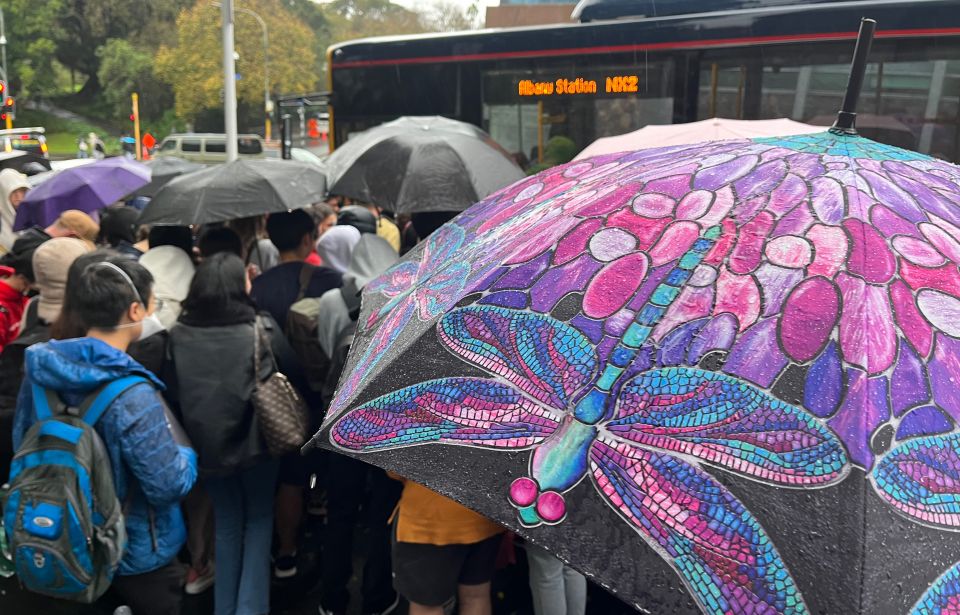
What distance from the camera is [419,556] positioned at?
8.74 feet

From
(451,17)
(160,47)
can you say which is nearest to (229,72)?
(451,17)

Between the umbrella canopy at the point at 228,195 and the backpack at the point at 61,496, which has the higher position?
the umbrella canopy at the point at 228,195

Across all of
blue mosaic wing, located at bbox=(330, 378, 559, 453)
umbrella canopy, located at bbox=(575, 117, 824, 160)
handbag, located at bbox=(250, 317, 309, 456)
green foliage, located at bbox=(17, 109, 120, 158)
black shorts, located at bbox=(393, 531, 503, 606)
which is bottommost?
green foliage, located at bbox=(17, 109, 120, 158)

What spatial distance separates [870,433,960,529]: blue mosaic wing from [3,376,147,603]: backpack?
2.39m

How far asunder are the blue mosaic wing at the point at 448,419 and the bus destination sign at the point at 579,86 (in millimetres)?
6854

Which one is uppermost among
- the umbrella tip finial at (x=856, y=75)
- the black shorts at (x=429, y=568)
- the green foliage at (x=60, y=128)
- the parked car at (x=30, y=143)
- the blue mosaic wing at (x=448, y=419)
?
the umbrella tip finial at (x=856, y=75)

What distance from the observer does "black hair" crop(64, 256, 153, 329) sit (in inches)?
114

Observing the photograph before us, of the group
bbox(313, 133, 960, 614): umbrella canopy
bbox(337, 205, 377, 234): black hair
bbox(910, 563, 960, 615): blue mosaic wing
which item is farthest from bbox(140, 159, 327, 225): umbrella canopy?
bbox(910, 563, 960, 615): blue mosaic wing

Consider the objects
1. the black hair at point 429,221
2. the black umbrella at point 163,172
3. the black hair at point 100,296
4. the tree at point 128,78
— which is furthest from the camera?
the tree at point 128,78

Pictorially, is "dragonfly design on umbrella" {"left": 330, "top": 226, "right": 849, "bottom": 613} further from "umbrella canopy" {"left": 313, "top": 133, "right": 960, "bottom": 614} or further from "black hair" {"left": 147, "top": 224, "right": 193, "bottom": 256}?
"black hair" {"left": 147, "top": 224, "right": 193, "bottom": 256}

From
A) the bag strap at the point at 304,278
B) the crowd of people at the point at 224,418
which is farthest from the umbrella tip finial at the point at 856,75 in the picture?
the bag strap at the point at 304,278

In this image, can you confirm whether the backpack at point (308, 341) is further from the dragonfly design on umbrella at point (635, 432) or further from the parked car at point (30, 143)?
the parked car at point (30, 143)

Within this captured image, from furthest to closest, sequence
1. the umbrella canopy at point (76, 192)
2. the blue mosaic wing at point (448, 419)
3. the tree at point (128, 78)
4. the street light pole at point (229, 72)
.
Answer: the tree at point (128, 78), the street light pole at point (229, 72), the umbrella canopy at point (76, 192), the blue mosaic wing at point (448, 419)

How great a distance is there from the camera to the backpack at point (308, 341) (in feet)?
12.0
